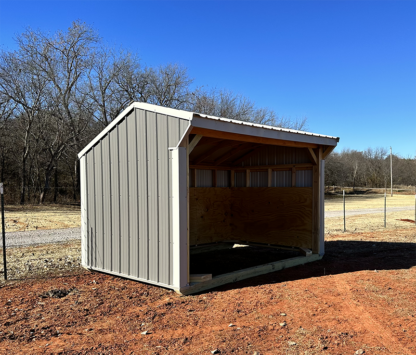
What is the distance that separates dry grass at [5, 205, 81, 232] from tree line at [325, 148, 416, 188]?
3517 centimetres

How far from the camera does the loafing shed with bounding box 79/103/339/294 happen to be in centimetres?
553

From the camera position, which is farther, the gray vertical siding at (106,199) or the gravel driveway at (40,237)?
the gravel driveway at (40,237)

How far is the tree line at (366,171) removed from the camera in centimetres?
4669

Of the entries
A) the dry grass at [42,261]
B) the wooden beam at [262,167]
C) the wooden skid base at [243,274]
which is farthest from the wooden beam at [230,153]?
the dry grass at [42,261]

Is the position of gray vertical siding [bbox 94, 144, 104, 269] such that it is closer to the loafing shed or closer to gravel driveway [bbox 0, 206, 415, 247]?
the loafing shed

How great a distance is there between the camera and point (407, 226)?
14289 millimetres

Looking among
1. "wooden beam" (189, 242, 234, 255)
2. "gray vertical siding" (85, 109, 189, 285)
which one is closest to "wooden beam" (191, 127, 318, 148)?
"gray vertical siding" (85, 109, 189, 285)

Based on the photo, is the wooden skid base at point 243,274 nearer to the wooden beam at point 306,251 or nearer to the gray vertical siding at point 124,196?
the wooden beam at point 306,251

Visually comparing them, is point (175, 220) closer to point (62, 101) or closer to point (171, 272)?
point (171, 272)

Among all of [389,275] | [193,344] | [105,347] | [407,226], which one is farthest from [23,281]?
[407,226]

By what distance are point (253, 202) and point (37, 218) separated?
1091 cm

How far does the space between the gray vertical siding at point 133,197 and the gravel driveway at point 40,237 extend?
4263mm

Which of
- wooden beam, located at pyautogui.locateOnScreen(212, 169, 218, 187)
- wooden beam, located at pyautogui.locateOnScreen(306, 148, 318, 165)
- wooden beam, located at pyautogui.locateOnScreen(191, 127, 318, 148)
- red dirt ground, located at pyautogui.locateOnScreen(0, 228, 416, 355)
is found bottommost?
red dirt ground, located at pyautogui.locateOnScreen(0, 228, 416, 355)

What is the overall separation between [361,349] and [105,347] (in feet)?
8.41
